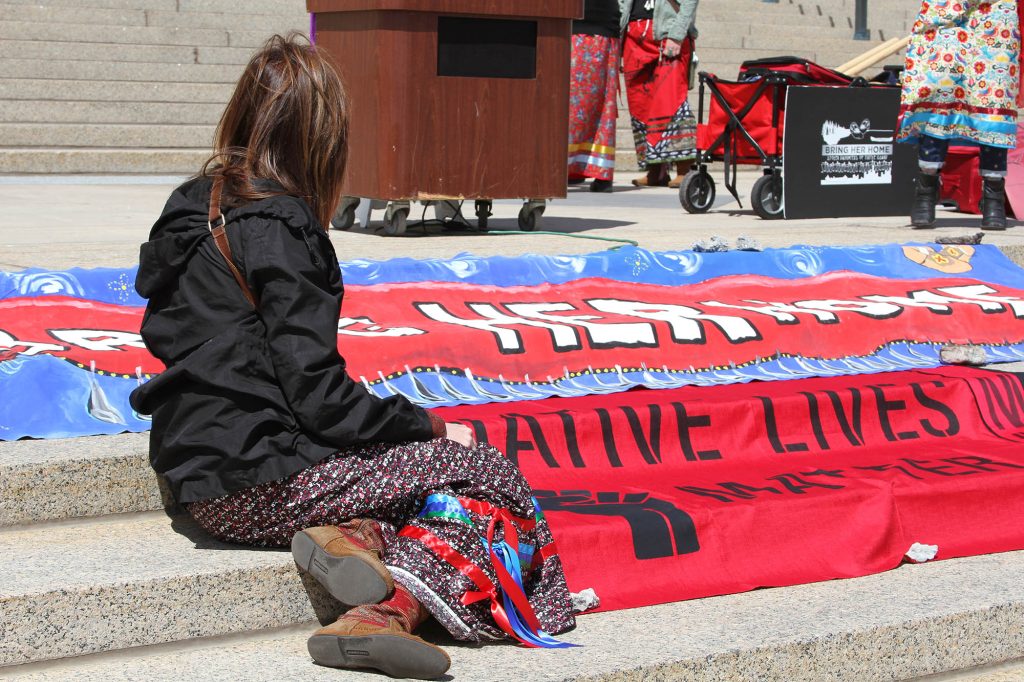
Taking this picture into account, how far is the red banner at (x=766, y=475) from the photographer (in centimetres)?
295

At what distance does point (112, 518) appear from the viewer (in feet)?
9.58

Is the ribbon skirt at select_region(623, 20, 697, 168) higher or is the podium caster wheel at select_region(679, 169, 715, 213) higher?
the ribbon skirt at select_region(623, 20, 697, 168)

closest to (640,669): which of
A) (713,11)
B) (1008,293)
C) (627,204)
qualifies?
(1008,293)

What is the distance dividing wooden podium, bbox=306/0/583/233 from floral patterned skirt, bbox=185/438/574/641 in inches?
132

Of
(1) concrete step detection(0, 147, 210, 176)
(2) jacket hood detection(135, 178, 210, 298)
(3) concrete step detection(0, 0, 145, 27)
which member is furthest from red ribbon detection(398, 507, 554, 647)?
(3) concrete step detection(0, 0, 145, 27)

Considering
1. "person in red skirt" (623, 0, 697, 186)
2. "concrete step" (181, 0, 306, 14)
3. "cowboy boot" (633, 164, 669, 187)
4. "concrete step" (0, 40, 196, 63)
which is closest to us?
"person in red skirt" (623, 0, 697, 186)

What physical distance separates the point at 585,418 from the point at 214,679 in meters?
1.32

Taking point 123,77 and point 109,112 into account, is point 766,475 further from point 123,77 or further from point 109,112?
point 123,77

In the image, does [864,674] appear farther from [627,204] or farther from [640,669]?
[627,204]

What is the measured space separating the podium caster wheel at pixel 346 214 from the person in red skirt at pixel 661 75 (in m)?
3.15

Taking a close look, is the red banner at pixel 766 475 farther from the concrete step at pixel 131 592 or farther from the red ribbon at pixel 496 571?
the concrete step at pixel 131 592

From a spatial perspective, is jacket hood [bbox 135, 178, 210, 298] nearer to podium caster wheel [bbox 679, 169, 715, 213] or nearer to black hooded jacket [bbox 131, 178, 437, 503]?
black hooded jacket [bbox 131, 178, 437, 503]

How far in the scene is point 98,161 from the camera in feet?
32.3

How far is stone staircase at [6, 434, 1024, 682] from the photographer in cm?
245
